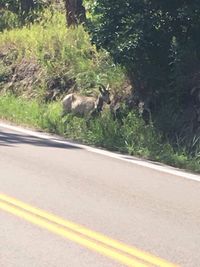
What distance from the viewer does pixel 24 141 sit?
12.0 metres

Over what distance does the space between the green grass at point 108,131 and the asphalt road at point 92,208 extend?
0.80 m

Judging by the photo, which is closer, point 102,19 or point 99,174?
point 99,174

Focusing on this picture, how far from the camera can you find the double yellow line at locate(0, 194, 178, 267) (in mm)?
5690

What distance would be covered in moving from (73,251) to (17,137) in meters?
6.81

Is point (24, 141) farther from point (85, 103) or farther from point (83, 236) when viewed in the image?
point (83, 236)

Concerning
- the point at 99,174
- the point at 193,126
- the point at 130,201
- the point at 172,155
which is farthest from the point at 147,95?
the point at 130,201

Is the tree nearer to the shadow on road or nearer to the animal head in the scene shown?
the animal head

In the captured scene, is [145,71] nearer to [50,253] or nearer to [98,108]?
[98,108]

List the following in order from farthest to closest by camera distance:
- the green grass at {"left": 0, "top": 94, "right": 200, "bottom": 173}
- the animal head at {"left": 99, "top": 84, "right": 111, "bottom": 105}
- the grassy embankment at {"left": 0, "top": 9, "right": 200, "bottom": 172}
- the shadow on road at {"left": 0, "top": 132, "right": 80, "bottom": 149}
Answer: the animal head at {"left": 99, "top": 84, "right": 111, "bottom": 105}, the grassy embankment at {"left": 0, "top": 9, "right": 200, "bottom": 172}, the shadow on road at {"left": 0, "top": 132, "right": 80, "bottom": 149}, the green grass at {"left": 0, "top": 94, "right": 200, "bottom": 173}

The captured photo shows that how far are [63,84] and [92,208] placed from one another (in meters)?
8.50

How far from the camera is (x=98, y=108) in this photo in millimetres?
13562

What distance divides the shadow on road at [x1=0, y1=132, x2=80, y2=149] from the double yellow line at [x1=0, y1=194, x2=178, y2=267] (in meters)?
4.18

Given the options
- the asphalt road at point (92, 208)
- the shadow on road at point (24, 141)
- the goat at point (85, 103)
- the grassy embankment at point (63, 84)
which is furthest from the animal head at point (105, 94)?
the asphalt road at point (92, 208)

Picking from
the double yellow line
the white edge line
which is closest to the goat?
the white edge line
